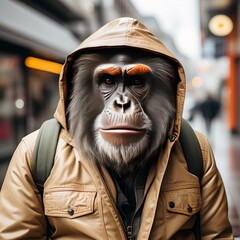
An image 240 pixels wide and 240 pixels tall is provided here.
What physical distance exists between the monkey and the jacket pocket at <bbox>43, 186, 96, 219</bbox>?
0.18m

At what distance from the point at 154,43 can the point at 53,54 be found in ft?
27.5

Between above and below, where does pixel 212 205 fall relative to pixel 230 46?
below

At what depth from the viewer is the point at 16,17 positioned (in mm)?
7418

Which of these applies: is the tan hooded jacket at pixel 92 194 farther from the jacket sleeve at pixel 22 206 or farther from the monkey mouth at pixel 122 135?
the monkey mouth at pixel 122 135

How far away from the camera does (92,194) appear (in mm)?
1679

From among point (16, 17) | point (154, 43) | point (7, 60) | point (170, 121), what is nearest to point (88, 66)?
point (154, 43)

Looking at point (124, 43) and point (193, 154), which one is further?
point (193, 154)

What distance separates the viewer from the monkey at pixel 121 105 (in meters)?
1.68

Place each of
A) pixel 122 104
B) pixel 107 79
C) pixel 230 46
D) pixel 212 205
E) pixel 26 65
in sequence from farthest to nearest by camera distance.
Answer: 1. pixel 230 46
2. pixel 26 65
3. pixel 212 205
4. pixel 107 79
5. pixel 122 104

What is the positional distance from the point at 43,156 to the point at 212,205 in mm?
891

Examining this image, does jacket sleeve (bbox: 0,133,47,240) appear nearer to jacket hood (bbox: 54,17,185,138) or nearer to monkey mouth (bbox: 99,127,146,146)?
jacket hood (bbox: 54,17,185,138)

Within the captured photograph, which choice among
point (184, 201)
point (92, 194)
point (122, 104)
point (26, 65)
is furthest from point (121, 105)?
point (26, 65)

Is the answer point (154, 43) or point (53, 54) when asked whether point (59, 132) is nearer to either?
point (154, 43)

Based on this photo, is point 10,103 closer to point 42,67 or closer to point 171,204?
point 42,67
